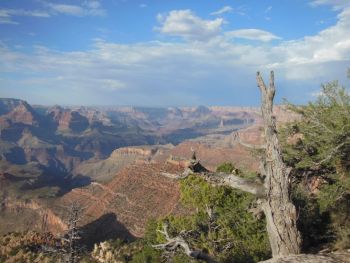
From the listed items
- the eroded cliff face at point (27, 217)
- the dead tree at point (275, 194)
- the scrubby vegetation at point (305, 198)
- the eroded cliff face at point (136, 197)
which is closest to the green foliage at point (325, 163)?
the scrubby vegetation at point (305, 198)

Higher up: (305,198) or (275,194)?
(275,194)

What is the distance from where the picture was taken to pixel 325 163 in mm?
19234

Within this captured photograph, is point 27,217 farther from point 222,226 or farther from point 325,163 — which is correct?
point 325,163

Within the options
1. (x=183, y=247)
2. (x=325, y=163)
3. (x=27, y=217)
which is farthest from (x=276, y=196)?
(x=27, y=217)

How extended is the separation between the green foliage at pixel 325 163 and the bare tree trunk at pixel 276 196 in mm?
5611

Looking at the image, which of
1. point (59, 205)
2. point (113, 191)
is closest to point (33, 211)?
point (59, 205)

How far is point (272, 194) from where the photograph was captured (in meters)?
12.4

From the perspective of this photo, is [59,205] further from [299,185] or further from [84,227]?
[299,185]

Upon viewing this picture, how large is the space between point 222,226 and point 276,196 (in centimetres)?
1765

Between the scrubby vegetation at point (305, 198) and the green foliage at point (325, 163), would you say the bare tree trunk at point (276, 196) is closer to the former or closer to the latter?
the scrubby vegetation at point (305, 198)

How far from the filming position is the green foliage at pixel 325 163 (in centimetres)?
1831

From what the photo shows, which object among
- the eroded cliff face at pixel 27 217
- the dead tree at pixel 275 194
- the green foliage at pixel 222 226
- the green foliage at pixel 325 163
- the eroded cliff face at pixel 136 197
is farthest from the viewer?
the eroded cliff face at pixel 27 217

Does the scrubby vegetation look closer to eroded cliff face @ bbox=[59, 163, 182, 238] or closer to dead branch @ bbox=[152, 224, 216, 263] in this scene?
dead branch @ bbox=[152, 224, 216, 263]

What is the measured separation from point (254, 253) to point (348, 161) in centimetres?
786
